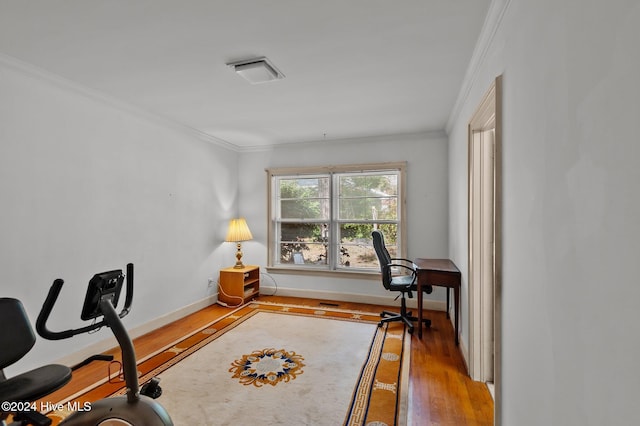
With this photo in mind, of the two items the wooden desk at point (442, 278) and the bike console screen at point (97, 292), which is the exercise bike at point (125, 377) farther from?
the wooden desk at point (442, 278)

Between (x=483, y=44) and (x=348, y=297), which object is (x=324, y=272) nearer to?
(x=348, y=297)

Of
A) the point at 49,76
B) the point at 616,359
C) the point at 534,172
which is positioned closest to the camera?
the point at 616,359

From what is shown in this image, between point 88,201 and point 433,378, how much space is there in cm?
348

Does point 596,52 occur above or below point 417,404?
above

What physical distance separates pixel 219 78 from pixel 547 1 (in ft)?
7.61

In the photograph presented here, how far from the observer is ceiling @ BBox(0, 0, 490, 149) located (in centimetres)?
180

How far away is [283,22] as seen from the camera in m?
1.91

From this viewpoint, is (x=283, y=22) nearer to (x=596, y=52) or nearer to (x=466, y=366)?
(x=596, y=52)

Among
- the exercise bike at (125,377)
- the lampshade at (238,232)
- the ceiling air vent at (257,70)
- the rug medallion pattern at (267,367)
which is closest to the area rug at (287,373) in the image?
the rug medallion pattern at (267,367)

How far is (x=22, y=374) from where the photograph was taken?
194 centimetres

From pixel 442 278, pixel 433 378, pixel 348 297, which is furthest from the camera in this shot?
pixel 348 297

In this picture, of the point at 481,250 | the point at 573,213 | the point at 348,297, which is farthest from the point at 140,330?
the point at 573,213

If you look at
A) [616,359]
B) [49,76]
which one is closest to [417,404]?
[616,359]

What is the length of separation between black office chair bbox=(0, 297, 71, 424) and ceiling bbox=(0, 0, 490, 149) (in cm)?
176
